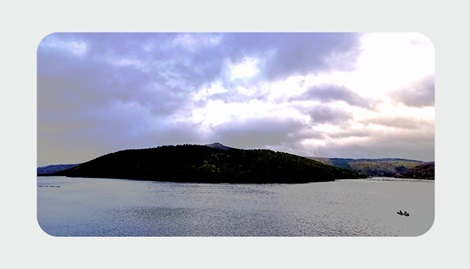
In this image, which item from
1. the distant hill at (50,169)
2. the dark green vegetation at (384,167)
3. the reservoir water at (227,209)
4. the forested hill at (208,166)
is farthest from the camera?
the forested hill at (208,166)

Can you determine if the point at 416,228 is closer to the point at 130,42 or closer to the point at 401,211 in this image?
the point at 401,211

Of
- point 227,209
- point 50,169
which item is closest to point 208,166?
point 227,209

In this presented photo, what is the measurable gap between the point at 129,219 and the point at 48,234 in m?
1.63

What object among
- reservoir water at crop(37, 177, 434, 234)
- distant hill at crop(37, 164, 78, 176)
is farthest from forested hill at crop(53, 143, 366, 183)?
reservoir water at crop(37, 177, 434, 234)

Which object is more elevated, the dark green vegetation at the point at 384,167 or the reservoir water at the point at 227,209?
the dark green vegetation at the point at 384,167

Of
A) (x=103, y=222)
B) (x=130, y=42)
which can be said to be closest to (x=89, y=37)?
(x=130, y=42)

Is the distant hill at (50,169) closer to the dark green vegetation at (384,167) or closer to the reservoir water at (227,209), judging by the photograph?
the reservoir water at (227,209)

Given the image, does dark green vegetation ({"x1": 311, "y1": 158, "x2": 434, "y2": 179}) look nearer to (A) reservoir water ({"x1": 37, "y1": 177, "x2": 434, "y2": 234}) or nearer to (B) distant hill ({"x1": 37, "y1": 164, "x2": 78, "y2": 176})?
(A) reservoir water ({"x1": 37, "y1": 177, "x2": 434, "y2": 234})

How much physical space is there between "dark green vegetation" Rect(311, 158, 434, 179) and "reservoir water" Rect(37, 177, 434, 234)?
18 centimetres

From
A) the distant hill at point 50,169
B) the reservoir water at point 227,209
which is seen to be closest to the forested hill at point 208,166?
the distant hill at point 50,169

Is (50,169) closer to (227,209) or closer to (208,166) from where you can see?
(208,166)

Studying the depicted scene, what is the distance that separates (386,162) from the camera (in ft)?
30.8

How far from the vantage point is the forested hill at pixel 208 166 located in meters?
9.52

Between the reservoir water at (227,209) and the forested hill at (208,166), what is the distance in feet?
0.81
